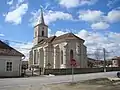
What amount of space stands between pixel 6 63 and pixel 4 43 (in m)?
5.08

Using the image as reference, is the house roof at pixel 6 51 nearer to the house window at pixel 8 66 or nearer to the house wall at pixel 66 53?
the house window at pixel 8 66

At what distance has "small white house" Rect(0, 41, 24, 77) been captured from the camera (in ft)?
113

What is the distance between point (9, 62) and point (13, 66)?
3.27ft

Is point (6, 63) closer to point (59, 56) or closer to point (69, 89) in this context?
point (69, 89)

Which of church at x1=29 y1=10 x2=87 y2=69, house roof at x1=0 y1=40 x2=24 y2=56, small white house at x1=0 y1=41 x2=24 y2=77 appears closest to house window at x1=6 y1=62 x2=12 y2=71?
small white house at x1=0 y1=41 x2=24 y2=77

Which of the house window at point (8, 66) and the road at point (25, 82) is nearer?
the road at point (25, 82)

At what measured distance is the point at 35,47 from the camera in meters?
84.3

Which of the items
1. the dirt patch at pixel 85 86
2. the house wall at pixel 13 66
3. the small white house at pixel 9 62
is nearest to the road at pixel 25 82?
the dirt patch at pixel 85 86

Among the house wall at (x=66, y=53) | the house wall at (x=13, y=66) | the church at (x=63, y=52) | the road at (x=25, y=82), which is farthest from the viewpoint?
the church at (x=63, y=52)

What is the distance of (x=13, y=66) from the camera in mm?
35531

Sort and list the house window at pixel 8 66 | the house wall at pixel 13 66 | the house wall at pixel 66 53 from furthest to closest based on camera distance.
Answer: the house wall at pixel 66 53
the house window at pixel 8 66
the house wall at pixel 13 66

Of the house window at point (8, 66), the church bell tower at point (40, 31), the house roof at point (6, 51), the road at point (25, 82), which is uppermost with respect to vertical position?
the church bell tower at point (40, 31)

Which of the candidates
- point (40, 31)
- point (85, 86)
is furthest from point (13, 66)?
point (40, 31)

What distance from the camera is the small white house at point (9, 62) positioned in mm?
34312
